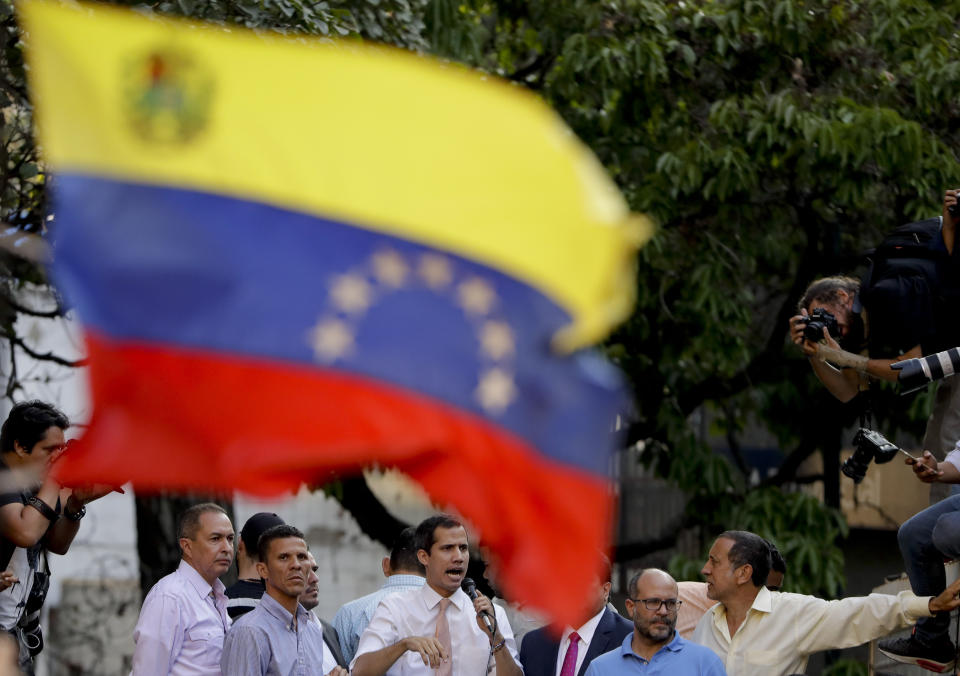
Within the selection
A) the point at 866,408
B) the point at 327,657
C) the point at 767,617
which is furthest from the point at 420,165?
the point at 866,408

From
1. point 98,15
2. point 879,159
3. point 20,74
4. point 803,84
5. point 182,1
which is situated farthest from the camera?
point 803,84

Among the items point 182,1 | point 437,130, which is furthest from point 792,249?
point 437,130

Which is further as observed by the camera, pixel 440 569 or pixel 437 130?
pixel 440 569

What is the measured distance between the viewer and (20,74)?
876 centimetres

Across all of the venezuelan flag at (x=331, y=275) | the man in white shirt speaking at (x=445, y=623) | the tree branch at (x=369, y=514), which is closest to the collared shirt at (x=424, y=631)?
the man in white shirt speaking at (x=445, y=623)

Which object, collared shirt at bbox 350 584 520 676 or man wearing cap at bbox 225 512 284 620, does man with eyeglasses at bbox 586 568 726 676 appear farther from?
man wearing cap at bbox 225 512 284 620

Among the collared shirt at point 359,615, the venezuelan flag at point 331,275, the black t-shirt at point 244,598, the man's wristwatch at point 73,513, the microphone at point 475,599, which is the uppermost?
the venezuelan flag at point 331,275

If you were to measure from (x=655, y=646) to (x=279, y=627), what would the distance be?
1.61m

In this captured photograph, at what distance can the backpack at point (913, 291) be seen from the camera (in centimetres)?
698

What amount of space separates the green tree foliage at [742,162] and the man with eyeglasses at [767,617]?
2915mm

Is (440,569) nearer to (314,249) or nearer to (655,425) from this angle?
(314,249)

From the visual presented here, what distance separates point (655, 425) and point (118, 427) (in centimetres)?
766

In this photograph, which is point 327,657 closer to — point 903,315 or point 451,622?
point 451,622

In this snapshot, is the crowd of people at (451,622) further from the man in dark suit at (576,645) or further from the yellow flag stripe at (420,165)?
the yellow flag stripe at (420,165)
